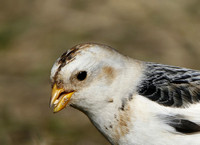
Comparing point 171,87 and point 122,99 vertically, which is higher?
point 171,87

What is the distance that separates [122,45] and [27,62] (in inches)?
62.1

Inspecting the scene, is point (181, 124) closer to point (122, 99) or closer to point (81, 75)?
point (122, 99)

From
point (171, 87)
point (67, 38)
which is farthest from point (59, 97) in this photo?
Answer: point (67, 38)

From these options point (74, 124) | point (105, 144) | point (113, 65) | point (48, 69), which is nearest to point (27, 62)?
point (48, 69)

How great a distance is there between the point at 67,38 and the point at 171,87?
4.24 metres

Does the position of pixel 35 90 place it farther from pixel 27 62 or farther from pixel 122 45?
pixel 122 45

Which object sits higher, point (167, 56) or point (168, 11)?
point (168, 11)

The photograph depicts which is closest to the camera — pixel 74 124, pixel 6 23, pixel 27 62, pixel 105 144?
pixel 105 144

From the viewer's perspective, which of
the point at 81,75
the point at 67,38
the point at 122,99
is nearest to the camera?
the point at 81,75

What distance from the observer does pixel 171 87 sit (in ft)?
12.8

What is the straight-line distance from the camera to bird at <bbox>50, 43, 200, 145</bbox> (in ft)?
12.3

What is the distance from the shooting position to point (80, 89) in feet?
12.3

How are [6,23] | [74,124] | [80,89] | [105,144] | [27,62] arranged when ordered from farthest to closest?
[6,23] → [27,62] → [74,124] → [105,144] → [80,89]

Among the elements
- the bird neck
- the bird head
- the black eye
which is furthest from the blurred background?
the black eye
